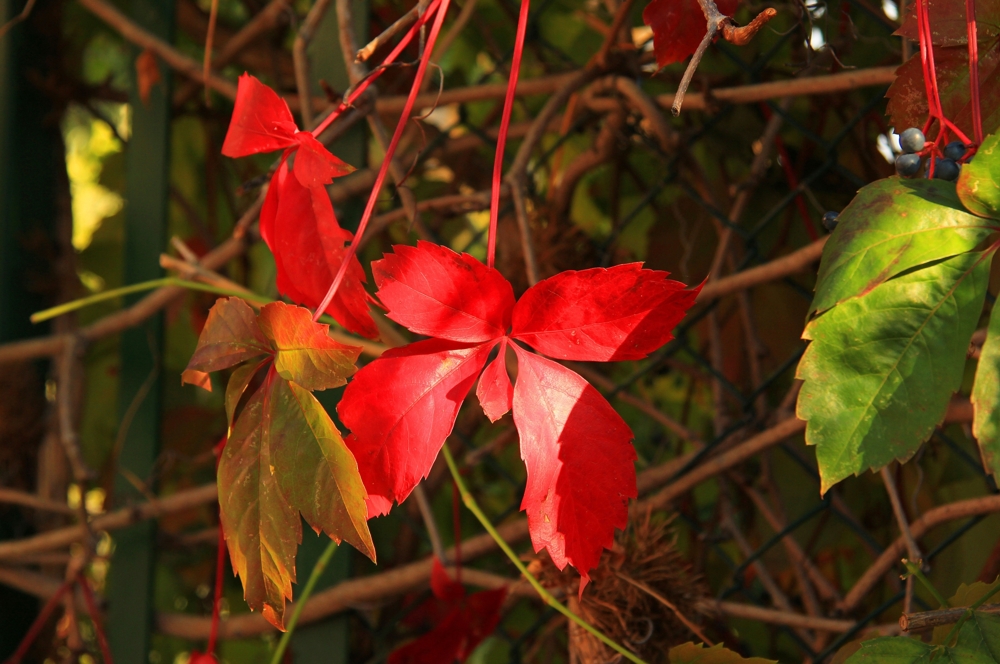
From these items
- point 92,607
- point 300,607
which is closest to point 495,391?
point 300,607

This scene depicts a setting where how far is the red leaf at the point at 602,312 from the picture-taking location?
1.30 feet

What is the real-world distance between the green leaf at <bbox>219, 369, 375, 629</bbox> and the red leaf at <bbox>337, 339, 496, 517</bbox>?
0.6 inches

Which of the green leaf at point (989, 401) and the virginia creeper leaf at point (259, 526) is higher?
the green leaf at point (989, 401)

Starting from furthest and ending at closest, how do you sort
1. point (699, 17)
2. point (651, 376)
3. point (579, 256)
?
point (651, 376) < point (579, 256) < point (699, 17)

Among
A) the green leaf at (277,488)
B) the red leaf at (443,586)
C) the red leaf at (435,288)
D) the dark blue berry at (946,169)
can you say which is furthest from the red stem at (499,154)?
the red leaf at (443,586)

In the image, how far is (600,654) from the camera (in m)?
0.55

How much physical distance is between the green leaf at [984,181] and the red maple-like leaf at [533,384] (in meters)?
0.13

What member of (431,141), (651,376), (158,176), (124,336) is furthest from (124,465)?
(651,376)

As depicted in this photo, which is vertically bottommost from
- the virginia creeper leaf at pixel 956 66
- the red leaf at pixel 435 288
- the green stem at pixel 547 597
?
the green stem at pixel 547 597

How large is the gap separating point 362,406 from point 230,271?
1220 mm

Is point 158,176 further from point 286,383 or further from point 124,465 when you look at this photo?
point 286,383

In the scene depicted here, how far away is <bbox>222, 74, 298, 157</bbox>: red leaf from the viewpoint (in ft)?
1.56

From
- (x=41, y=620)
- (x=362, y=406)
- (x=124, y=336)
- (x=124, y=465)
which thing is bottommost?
(x=41, y=620)

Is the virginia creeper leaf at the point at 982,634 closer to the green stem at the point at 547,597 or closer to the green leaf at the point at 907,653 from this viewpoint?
the green leaf at the point at 907,653
